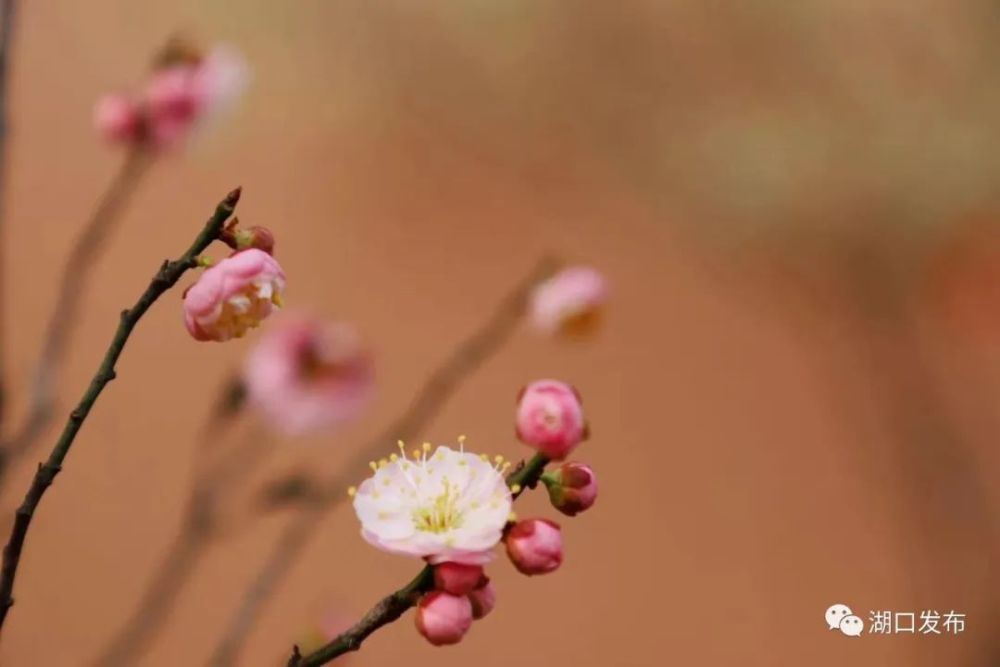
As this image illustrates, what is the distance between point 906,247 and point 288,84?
0.67 m

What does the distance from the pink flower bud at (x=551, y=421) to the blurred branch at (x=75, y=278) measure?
0.53 m

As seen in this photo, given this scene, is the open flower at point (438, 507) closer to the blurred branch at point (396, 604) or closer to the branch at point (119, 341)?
the blurred branch at point (396, 604)

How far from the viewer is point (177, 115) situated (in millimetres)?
766

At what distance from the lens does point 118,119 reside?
0.75 meters

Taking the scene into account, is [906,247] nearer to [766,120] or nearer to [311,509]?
[766,120]

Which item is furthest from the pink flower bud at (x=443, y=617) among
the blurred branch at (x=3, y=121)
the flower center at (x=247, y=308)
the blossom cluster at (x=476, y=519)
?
the blurred branch at (x=3, y=121)

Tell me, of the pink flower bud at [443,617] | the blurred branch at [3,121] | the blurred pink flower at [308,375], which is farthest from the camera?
the blurred pink flower at [308,375]

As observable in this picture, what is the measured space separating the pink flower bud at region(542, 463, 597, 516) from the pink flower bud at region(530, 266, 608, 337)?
0.50 meters

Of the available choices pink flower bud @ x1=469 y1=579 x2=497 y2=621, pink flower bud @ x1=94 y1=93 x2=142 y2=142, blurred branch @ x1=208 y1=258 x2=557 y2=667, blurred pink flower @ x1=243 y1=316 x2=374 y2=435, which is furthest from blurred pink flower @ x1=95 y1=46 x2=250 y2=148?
pink flower bud @ x1=469 y1=579 x2=497 y2=621

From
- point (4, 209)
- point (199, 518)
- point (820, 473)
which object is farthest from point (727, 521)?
point (4, 209)

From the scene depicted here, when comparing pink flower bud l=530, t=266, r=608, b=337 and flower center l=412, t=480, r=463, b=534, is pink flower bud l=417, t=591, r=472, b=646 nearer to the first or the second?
flower center l=412, t=480, r=463, b=534

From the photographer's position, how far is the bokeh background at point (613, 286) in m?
0.77

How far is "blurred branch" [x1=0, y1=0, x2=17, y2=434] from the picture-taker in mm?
661

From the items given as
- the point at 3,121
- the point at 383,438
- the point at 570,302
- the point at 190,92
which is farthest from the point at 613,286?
the point at 3,121
